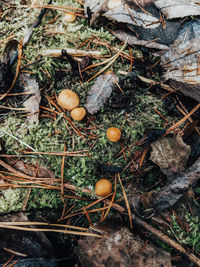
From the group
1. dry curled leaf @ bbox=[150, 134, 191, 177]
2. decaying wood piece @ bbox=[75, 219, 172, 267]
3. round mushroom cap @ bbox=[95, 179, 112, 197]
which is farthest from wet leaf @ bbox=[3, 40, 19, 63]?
decaying wood piece @ bbox=[75, 219, 172, 267]

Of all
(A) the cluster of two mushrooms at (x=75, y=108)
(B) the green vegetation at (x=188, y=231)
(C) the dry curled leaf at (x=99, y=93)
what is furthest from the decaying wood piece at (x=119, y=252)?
(C) the dry curled leaf at (x=99, y=93)

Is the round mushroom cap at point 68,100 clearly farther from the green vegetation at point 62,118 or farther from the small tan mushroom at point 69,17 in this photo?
the small tan mushroom at point 69,17

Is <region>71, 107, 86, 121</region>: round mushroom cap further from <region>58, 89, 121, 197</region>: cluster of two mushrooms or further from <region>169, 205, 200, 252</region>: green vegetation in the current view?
<region>169, 205, 200, 252</region>: green vegetation

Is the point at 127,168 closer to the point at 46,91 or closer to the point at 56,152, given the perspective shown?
the point at 56,152

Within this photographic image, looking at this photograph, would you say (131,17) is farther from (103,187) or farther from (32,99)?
(103,187)

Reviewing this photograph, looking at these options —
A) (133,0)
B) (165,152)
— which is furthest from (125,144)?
(133,0)
